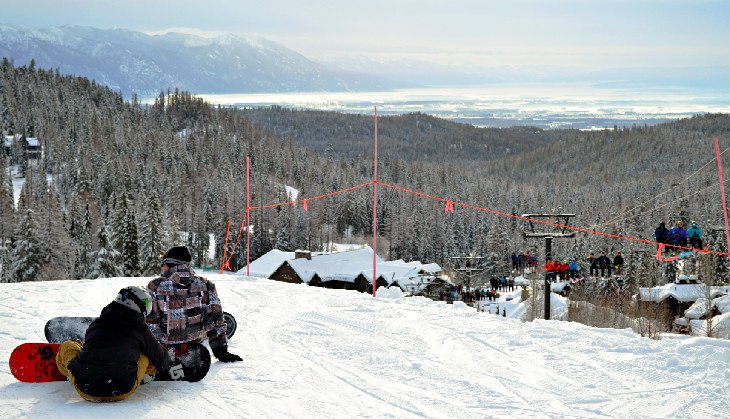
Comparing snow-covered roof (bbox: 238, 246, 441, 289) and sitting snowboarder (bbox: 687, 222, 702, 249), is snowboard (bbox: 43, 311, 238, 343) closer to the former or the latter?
sitting snowboarder (bbox: 687, 222, 702, 249)

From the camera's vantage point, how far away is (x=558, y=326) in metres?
10.3

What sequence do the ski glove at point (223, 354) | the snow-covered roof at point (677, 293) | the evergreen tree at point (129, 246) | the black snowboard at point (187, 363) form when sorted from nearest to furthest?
1. the black snowboard at point (187, 363)
2. the ski glove at point (223, 354)
3. the snow-covered roof at point (677, 293)
4. the evergreen tree at point (129, 246)

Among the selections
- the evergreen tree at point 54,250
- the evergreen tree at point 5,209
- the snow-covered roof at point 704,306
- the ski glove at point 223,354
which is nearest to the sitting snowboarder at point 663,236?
the snow-covered roof at point 704,306

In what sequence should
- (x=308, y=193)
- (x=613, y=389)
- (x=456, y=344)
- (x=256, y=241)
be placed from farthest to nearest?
(x=308, y=193), (x=256, y=241), (x=456, y=344), (x=613, y=389)

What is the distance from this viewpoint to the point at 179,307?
7414mm

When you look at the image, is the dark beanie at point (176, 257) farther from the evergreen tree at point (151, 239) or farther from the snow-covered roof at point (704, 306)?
the evergreen tree at point (151, 239)

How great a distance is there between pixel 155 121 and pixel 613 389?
19958 centimetres

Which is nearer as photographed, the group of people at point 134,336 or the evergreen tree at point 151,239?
the group of people at point 134,336

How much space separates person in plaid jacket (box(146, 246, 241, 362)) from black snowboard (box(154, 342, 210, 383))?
0.31 ft

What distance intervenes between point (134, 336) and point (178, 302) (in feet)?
3.75

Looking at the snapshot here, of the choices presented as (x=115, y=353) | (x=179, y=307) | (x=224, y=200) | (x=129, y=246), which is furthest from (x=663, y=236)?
(x=224, y=200)

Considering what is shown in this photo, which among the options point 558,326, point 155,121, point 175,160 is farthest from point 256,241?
point 155,121

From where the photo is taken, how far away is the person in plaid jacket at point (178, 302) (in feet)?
24.0

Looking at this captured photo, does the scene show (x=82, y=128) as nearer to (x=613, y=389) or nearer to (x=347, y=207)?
(x=347, y=207)
